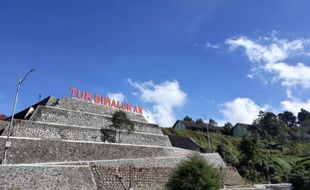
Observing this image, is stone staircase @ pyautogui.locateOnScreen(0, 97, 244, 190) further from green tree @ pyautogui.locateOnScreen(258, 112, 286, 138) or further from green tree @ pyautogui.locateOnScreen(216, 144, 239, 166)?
green tree @ pyautogui.locateOnScreen(258, 112, 286, 138)

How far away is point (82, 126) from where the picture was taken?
134 ft

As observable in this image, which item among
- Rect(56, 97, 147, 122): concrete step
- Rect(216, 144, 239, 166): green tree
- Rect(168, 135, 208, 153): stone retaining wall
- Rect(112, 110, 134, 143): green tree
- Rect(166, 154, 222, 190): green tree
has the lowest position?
Rect(166, 154, 222, 190): green tree

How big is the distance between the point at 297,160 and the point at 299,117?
270 feet

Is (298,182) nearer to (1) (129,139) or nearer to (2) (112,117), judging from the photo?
(1) (129,139)

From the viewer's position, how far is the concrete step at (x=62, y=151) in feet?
94.5

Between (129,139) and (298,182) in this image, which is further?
(298,182)

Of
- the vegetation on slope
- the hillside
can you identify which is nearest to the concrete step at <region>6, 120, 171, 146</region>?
the vegetation on slope

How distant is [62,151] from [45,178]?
7778mm

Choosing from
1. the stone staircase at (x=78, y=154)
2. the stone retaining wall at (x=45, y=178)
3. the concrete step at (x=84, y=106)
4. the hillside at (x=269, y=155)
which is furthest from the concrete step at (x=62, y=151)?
the hillside at (x=269, y=155)

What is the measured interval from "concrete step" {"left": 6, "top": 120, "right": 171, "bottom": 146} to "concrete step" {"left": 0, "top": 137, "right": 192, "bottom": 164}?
360 cm

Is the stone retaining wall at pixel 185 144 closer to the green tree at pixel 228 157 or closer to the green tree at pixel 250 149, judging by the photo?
the green tree at pixel 228 157

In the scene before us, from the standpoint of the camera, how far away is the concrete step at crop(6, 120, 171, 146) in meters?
34.1

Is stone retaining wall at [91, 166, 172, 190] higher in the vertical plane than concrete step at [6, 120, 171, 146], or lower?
lower

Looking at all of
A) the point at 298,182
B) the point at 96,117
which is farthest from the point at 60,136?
the point at 298,182
